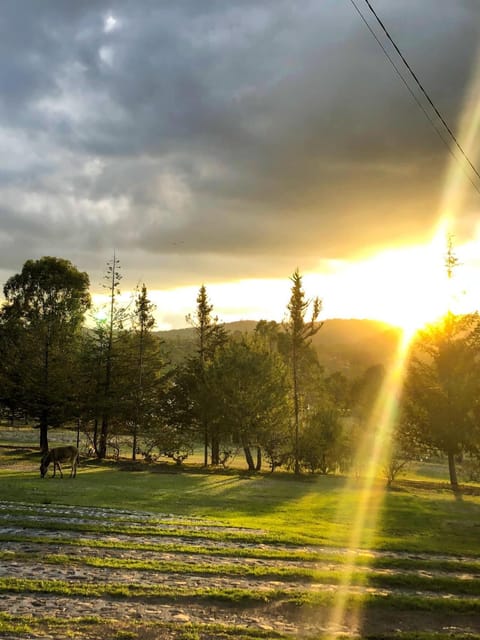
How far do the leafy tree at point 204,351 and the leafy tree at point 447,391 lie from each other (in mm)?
16812

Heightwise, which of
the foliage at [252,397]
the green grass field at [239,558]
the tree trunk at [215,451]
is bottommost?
the tree trunk at [215,451]

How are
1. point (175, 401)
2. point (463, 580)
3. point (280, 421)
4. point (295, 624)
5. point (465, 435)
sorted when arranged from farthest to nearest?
1. point (175, 401)
2. point (280, 421)
3. point (465, 435)
4. point (463, 580)
5. point (295, 624)

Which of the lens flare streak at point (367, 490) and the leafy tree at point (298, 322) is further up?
the leafy tree at point (298, 322)

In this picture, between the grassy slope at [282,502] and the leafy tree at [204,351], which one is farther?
the leafy tree at [204,351]

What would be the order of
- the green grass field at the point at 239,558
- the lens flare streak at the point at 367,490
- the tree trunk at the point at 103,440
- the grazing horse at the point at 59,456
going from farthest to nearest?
the tree trunk at the point at 103,440, the grazing horse at the point at 59,456, the lens flare streak at the point at 367,490, the green grass field at the point at 239,558

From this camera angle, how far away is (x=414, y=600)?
10258 millimetres

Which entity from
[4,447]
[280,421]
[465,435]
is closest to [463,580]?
[465,435]

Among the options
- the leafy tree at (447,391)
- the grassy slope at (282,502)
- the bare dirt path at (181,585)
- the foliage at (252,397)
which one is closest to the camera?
the bare dirt path at (181,585)

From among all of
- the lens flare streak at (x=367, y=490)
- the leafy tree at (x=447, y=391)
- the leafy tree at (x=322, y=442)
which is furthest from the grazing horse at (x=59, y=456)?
the leafy tree at (x=447, y=391)

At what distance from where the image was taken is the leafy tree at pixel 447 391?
1442 inches

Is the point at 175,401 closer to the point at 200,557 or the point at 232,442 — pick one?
the point at 232,442

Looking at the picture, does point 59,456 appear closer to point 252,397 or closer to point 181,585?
point 252,397

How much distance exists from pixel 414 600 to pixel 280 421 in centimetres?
3301

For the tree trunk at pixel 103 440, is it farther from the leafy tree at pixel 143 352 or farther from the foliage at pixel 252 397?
the foliage at pixel 252 397
